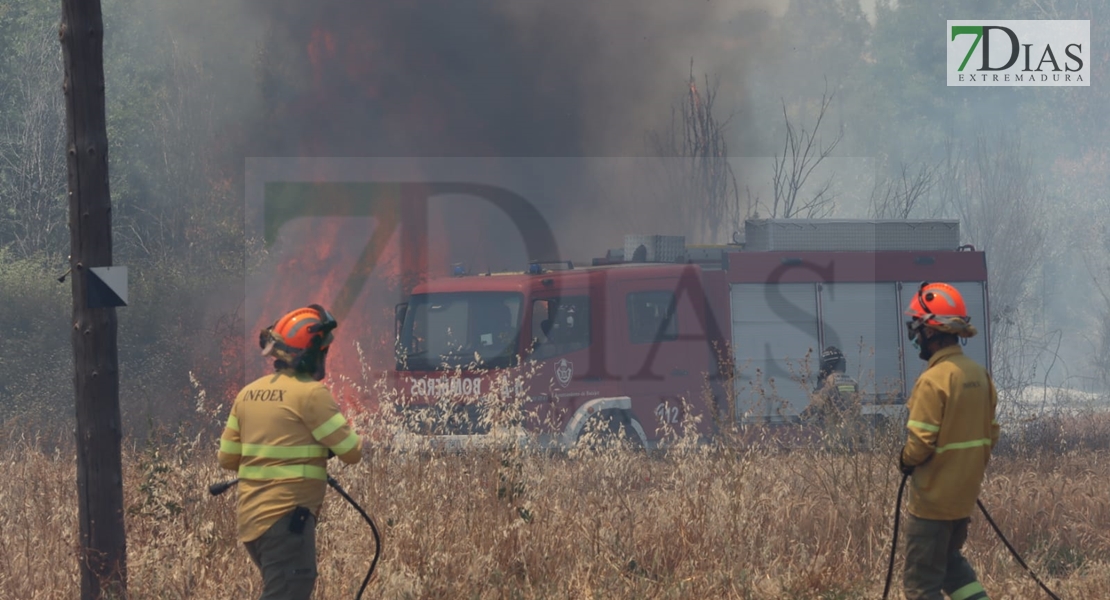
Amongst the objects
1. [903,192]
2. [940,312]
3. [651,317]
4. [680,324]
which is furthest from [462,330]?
[903,192]

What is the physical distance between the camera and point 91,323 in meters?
5.74

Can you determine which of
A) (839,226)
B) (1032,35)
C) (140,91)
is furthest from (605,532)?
(1032,35)

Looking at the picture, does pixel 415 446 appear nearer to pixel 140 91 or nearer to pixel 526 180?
pixel 526 180

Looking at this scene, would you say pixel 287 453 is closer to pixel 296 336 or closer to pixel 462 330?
pixel 296 336

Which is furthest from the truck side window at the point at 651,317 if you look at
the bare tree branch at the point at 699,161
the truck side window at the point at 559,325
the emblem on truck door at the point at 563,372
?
the bare tree branch at the point at 699,161

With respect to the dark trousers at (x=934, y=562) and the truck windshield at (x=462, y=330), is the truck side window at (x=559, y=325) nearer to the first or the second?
the truck windshield at (x=462, y=330)

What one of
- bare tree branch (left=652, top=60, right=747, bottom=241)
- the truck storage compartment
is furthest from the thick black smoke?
the truck storage compartment

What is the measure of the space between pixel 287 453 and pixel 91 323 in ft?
5.75

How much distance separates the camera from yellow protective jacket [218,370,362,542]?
4688 millimetres

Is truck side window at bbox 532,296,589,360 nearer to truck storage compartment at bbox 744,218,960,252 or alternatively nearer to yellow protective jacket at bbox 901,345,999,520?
truck storage compartment at bbox 744,218,960,252

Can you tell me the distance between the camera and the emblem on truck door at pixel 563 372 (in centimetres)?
1091

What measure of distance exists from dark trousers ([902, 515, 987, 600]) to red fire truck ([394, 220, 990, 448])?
151 inches

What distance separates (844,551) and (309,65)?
18.4 m

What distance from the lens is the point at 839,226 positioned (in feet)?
43.4
